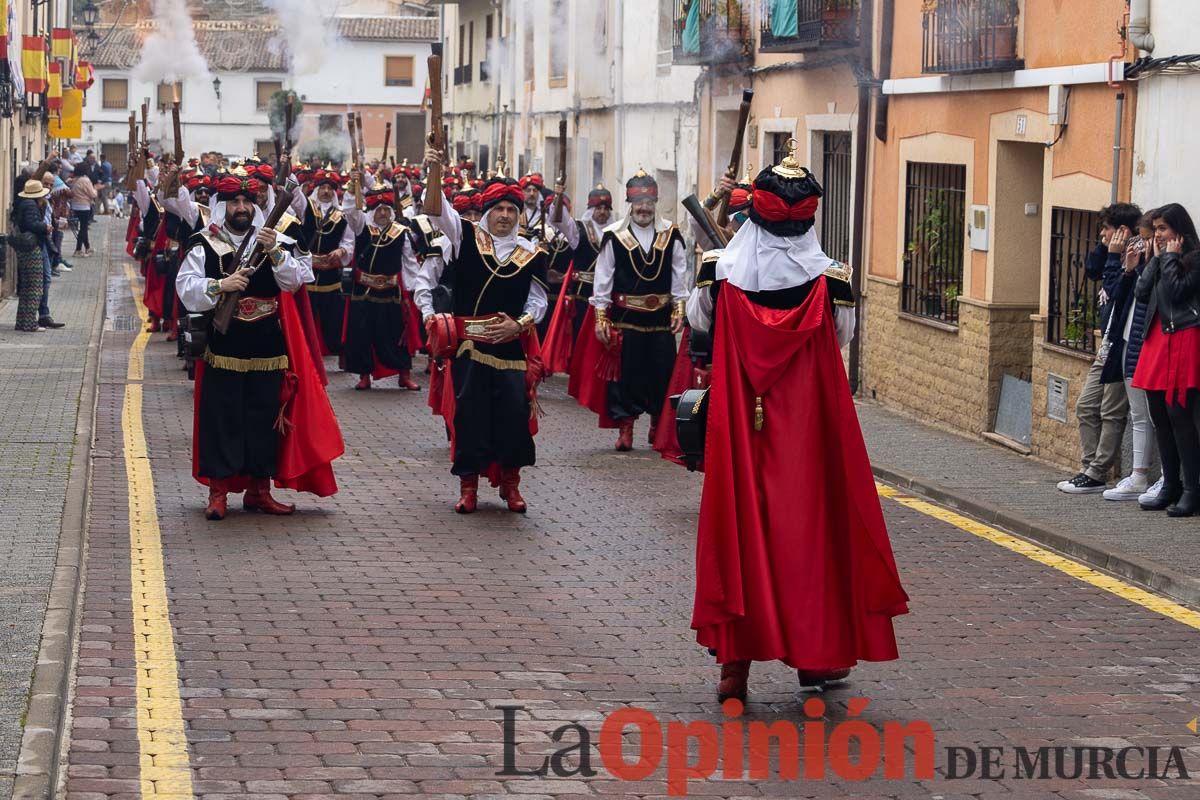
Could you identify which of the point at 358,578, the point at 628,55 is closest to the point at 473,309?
the point at 358,578

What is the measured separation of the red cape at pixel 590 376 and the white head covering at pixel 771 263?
7.18 meters

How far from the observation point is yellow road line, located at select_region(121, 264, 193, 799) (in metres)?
6.18

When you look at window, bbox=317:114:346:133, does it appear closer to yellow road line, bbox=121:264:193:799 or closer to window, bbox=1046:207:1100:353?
window, bbox=1046:207:1100:353

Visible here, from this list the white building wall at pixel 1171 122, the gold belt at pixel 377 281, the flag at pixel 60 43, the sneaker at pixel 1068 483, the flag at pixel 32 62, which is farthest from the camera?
the flag at pixel 60 43

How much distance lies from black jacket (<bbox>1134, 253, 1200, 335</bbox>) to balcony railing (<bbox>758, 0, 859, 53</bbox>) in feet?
25.2

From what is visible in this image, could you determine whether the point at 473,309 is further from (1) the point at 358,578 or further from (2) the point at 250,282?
(1) the point at 358,578

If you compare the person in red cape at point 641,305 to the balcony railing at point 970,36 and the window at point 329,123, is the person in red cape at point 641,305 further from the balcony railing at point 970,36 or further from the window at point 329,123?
the window at point 329,123

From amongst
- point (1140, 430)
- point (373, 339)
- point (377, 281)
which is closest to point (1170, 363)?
point (1140, 430)

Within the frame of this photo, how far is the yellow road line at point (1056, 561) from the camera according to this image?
905 cm

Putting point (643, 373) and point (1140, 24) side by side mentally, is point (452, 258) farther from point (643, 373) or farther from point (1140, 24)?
point (1140, 24)

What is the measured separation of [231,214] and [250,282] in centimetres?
39

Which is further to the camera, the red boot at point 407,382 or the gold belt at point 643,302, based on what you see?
the red boot at point 407,382

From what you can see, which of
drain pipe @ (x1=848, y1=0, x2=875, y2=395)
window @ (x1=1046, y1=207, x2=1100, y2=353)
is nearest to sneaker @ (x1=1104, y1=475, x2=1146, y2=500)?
window @ (x1=1046, y1=207, x2=1100, y2=353)

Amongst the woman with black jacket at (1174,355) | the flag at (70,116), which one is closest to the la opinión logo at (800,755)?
the woman with black jacket at (1174,355)
